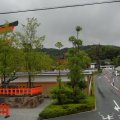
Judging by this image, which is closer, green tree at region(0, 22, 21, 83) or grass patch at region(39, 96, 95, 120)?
grass patch at region(39, 96, 95, 120)

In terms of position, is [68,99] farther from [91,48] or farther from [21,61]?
[91,48]

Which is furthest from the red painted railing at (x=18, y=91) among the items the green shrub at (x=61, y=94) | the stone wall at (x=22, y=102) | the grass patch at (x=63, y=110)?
the grass patch at (x=63, y=110)

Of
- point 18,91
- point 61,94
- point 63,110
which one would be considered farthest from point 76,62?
point 63,110

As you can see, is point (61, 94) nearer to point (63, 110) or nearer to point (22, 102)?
point (63, 110)

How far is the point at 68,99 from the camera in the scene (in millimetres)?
33156

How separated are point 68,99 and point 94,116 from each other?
529 cm

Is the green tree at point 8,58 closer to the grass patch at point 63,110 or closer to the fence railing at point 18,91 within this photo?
the fence railing at point 18,91

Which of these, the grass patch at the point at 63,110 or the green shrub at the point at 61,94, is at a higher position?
the green shrub at the point at 61,94

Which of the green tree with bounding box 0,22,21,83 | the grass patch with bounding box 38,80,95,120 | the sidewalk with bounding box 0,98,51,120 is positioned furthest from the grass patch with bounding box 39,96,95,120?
the green tree with bounding box 0,22,21,83

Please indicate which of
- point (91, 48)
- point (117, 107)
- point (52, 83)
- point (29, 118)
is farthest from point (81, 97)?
point (91, 48)

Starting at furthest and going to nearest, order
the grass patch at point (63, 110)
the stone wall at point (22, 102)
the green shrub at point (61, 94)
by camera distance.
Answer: the stone wall at point (22, 102), the green shrub at point (61, 94), the grass patch at point (63, 110)

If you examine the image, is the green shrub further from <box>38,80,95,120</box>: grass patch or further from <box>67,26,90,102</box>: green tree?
<box>67,26,90,102</box>: green tree

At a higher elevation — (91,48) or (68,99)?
(91,48)

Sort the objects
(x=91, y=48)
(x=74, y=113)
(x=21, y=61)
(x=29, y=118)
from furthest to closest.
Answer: (x=91, y=48)
(x=21, y=61)
(x=74, y=113)
(x=29, y=118)
